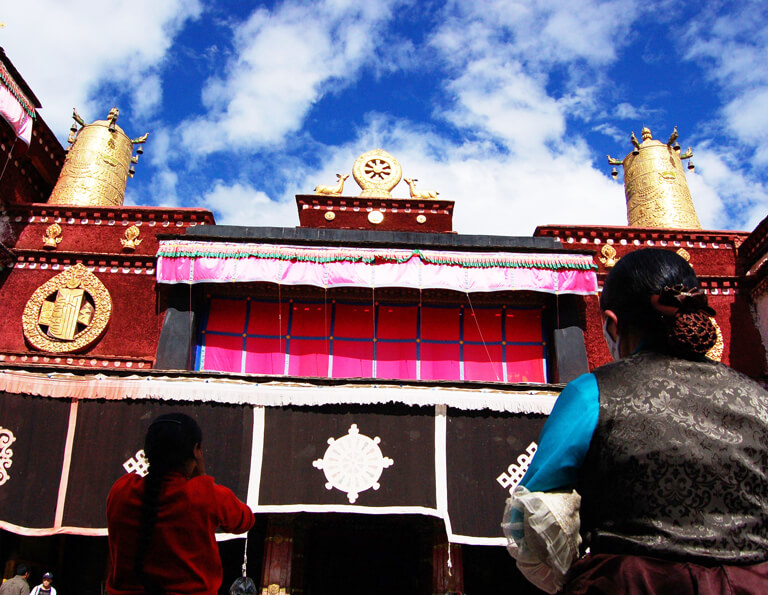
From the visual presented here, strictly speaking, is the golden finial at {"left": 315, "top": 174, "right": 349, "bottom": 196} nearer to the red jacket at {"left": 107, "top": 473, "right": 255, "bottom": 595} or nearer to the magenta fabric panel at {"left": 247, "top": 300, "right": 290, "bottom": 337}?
the magenta fabric panel at {"left": 247, "top": 300, "right": 290, "bottom": 337}

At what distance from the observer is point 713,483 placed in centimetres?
135

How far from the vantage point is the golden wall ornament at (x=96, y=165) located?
43.0 ft

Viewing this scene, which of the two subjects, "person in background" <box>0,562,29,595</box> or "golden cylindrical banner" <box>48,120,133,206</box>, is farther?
"golden cylindrical banner" <box>48,120,133,206</box>

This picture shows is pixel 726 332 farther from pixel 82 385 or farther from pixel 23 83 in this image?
pixel 23 83

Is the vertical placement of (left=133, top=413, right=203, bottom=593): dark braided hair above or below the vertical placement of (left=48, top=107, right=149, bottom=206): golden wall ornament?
below

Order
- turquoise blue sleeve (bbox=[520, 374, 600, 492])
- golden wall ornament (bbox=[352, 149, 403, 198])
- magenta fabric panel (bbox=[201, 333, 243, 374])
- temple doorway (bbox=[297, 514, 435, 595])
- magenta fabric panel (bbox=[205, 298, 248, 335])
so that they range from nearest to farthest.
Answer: turquoise blue sleeve (bbox=[520, 374, 600, 492]), temple doorway (bbox=[297, 514, 435, 595]), magenta fabric panel (bbox=[201, 333, 243, 374]), magenta fabric panel (bbox=[205, 298, 248, 335]), golden wall ornament (bbox=[352, 149, 403, 198])

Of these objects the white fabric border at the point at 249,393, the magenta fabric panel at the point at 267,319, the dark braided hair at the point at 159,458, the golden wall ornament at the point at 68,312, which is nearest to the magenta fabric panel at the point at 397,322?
the magenta fabric panel at the point at 267,319

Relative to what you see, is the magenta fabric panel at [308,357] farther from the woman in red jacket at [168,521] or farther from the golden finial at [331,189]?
the woman in red jacket at [168,521]

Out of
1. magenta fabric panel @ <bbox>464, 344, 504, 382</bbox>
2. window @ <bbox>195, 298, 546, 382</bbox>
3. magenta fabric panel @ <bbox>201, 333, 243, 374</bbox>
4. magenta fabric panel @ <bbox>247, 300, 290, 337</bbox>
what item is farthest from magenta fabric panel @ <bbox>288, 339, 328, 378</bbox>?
magenta fabric panel @ <bbox>464, 344, 504, 382</bbox>

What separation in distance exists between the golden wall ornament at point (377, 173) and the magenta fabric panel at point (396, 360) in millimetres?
3827

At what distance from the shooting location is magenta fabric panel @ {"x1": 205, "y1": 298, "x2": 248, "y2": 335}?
401 inches

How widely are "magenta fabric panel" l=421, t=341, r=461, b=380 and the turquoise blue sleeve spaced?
341 inches

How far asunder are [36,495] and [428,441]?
4.62 meters

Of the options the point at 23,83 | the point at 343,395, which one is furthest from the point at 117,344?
the point at 23,83
